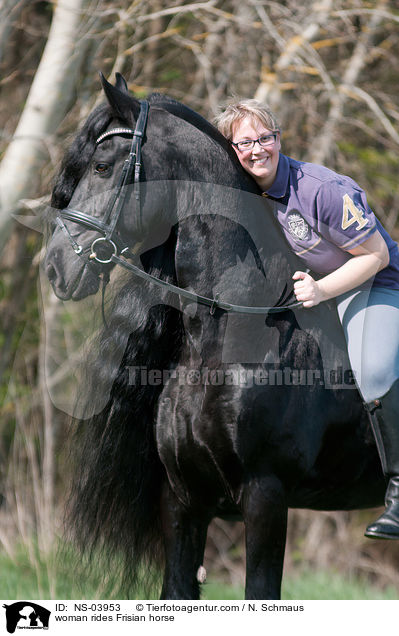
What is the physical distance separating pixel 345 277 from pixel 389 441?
2.17 ft

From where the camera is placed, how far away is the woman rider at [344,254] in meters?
2.62

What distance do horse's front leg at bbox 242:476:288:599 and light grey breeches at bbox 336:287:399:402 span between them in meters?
0.54

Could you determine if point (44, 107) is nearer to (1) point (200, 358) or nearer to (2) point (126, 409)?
(2) point (126, 409)

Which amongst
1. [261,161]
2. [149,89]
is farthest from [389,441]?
[149,89]

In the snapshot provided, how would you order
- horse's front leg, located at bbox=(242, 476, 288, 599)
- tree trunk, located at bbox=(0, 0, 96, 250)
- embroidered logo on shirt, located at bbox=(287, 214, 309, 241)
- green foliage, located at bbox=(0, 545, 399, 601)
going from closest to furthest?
horse's front leg, located at bbox=(242, 476, 288, 599), embroidered logo on shirt, located at bbox=(287, 214, 309, 241), green foliage, located at bbox=(0, 545, 399, 601), tree trunk, located at bbox=(0, 0, 96, 250)

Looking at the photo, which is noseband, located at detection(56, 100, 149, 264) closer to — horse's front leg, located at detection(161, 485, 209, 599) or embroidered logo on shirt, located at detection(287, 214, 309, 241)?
embroidered logo on shirt, located at detection(287, 214, 309, 241)

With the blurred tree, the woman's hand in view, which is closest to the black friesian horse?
the woman's hand

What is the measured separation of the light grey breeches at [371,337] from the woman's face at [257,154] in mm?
586

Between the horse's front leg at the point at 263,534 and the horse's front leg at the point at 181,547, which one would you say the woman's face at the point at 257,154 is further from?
the horse's front leg at the point at 181,547

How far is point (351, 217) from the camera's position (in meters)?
2.61

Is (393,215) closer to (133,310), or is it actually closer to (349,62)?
(349,62)
